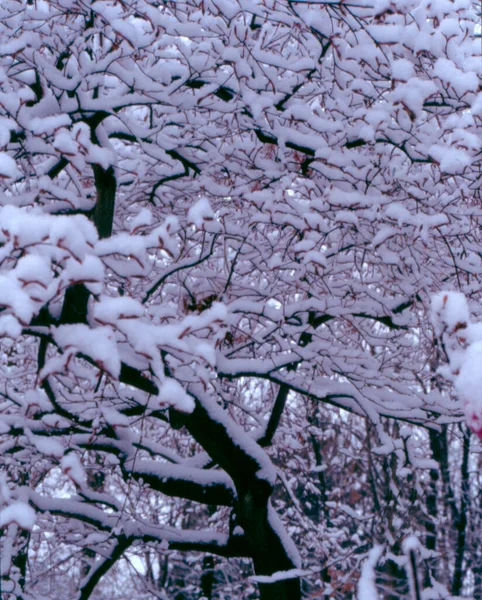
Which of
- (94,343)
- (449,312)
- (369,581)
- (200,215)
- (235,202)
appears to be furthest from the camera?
(235,202)

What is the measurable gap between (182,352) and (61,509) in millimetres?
2643

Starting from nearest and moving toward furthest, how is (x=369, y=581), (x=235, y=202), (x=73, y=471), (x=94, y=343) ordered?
(x=369, y=581)
(x=94, y=343)
(x=73, y=471)
(x=235, y=202)

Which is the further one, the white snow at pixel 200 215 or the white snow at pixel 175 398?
the white snow at pixel 200 215

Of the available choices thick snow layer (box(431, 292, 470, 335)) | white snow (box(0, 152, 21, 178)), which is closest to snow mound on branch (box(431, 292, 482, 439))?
thick snow layer (box(431, 292, 470, 335))

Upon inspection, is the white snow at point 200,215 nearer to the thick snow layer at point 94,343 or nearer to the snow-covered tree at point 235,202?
the snow-covered tree at point 235,202

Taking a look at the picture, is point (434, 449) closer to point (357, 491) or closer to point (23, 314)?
point (357, 491)

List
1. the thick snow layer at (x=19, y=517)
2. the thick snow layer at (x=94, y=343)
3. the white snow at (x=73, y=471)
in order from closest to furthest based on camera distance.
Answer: the thick snow layer at (x=94, y=343)
the thick snow layer at (x=19, y=517)
the white snow at (x=73, y=471)

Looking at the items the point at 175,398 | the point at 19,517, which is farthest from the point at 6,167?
the point at 19,517

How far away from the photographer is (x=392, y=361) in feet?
16.9

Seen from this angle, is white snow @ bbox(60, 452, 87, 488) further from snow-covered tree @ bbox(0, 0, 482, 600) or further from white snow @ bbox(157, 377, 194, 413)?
white snow @ bbox(157, 377, 194, 413)

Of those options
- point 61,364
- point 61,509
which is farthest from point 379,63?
point 61,509

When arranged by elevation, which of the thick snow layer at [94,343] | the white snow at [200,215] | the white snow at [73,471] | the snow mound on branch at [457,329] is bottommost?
the white snow at [73,471]

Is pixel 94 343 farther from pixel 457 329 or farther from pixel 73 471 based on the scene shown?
pixel 457 329

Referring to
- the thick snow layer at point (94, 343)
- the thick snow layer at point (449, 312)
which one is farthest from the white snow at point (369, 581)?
the thick snow layer at point (94, 343)
